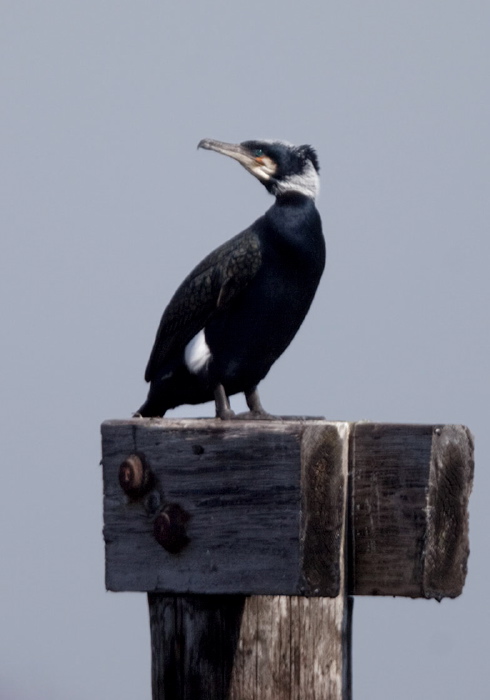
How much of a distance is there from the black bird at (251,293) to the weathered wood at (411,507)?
1.50 meters

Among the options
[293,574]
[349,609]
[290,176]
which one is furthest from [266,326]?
[293,574]

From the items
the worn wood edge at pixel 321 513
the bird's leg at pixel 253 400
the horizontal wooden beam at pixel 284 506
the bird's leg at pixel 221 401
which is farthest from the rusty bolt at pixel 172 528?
the bird's leg at pixel 253 400

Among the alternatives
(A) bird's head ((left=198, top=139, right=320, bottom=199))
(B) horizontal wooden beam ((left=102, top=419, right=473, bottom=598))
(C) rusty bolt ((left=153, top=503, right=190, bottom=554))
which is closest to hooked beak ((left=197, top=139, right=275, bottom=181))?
(A) bird's head ((left=198, top=139, right=320, bottom=199))

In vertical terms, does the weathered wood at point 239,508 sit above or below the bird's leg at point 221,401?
below

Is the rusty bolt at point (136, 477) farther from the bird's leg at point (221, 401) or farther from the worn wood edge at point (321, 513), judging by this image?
the bird's leg at point (221, 401)

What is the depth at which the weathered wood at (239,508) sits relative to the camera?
2967 millimetres

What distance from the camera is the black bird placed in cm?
473

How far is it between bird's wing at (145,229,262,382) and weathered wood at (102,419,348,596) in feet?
5.09

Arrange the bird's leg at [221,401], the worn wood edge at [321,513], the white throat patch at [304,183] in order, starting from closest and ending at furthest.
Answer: the worn wood edge at [321,513]
the bird's leg at [221,401]
the white throat patch at [304,183]

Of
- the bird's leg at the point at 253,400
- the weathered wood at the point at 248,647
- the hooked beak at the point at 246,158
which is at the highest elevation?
the hooked beak at the point at 246,158

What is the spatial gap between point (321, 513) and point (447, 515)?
0.38 meters

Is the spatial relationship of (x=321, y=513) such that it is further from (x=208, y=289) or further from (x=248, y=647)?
(x=208, y=289)

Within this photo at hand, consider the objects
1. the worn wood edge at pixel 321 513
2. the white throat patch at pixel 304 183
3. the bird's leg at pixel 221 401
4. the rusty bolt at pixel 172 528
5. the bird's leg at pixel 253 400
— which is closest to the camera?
the worn wood edge at pixel 321 513

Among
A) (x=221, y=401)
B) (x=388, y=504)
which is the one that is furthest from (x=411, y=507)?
(x=221, y=401)
